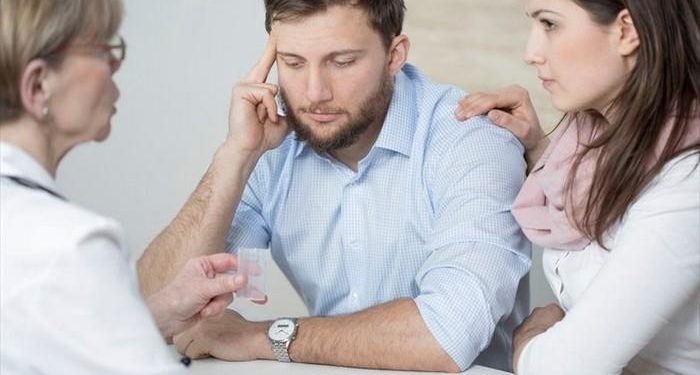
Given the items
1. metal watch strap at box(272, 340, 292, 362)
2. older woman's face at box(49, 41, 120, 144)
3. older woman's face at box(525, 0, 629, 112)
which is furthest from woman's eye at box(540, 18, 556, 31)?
older woman's face at box(49, 41, 120, 144)

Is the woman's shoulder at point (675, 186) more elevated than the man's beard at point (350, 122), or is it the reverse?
the woman's shoulder at point (675, 186)

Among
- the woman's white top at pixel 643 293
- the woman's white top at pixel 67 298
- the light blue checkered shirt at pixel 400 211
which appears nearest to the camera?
the woman's white top at pixel 67 298

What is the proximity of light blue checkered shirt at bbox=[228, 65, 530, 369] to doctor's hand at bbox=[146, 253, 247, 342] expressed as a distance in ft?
1.26

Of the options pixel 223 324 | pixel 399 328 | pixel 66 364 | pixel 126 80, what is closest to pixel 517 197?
pixel 399 328

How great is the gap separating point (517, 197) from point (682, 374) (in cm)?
46

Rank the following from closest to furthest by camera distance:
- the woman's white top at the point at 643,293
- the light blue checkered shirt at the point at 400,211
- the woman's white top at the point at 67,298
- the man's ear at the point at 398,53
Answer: the woman's white top at the point at 67,298, the woman's white top at the point at 643,293, the light blue checkered shirt at the point at 400,211, the man's ear at the point at 398,53

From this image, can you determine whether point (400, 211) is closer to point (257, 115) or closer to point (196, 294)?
point (257, 115)

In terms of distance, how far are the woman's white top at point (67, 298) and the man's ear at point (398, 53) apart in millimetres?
1309

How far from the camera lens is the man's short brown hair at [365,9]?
236 cm

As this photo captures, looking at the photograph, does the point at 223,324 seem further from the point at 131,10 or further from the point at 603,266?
the point at 131,10

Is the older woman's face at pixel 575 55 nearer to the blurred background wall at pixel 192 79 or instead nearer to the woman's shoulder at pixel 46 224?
the woman's shoulder at pixel 46 224

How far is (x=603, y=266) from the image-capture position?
1762 millimetres

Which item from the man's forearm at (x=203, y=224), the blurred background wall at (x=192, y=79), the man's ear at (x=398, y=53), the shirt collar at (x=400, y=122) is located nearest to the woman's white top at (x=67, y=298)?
the man's forearm at (x=203, y=224)

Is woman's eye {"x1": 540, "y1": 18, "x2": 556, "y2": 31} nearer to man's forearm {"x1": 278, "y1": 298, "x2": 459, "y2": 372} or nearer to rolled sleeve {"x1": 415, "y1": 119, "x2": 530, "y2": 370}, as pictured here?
rolled sleeve {"x1": 415, "y1": 119, "x2": 530, "y2": 370}
